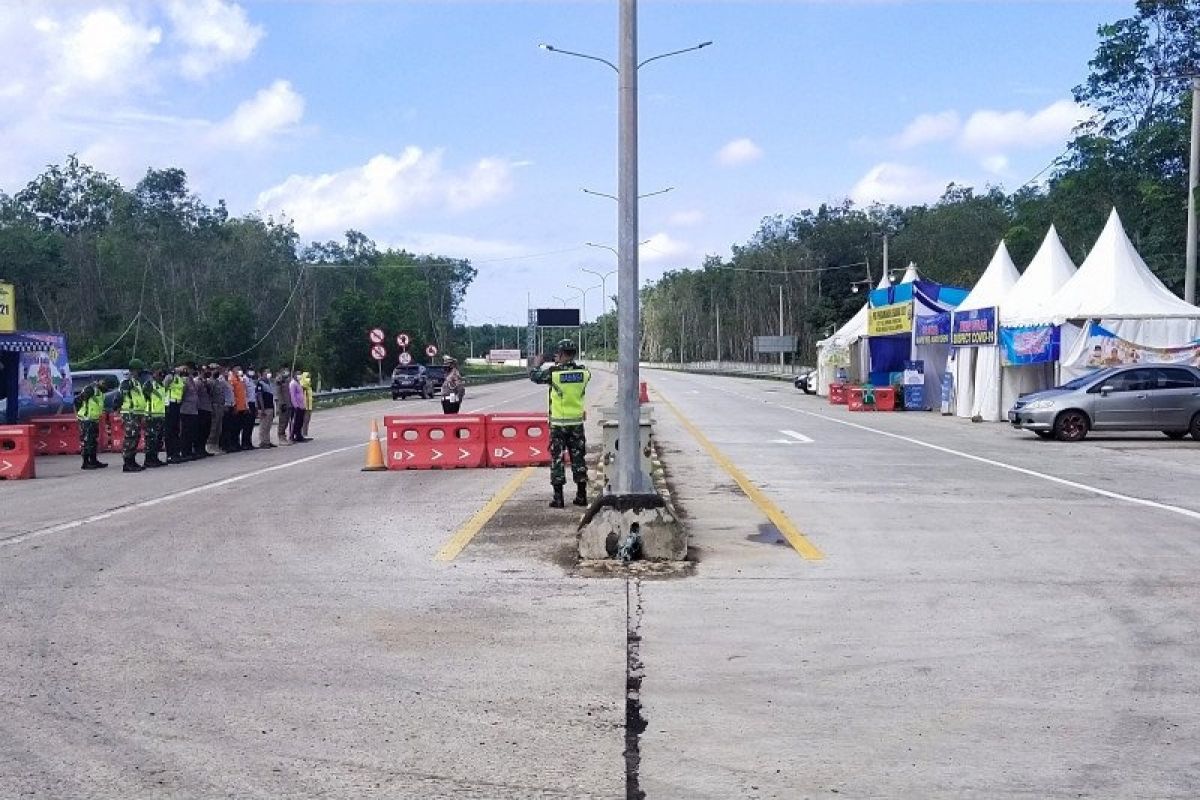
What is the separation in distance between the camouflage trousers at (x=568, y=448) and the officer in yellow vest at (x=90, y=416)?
406 inches

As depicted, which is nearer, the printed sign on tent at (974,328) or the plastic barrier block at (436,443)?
the plastic barrier block at (436,443)

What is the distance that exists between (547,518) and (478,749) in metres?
7.86

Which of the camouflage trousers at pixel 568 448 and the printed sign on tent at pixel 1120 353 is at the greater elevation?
the printed sign on tent at pixel 1120 353

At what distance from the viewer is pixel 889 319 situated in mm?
45094

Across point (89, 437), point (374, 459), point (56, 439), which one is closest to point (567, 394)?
point (374, 459)

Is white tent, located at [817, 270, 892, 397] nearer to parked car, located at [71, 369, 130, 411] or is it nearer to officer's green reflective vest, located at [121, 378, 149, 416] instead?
parked car, located at [71, 369, 130, 411]

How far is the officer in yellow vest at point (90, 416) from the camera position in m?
21.0

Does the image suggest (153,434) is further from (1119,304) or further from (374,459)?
(1119,304)

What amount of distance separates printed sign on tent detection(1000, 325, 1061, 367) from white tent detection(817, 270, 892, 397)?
55.1ft

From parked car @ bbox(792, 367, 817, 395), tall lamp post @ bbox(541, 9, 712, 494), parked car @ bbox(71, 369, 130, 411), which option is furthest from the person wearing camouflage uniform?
parked car @ bbox(792, 367, 817, 395)

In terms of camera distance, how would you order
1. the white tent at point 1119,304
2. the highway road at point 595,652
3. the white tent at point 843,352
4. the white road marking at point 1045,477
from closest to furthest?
1. the highway road at point 595,652
2. the white road marking at point 1045,477
3. the white tent at point 1119,304
4. the white tent at point 843,352

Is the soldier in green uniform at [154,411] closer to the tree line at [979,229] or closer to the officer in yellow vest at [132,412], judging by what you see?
the officer in yellow vest at [132,412]

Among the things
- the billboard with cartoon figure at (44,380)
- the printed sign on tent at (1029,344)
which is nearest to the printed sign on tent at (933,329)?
the printed sign on tent at (1029,344)

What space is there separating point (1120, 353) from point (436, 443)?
58.3 feet
